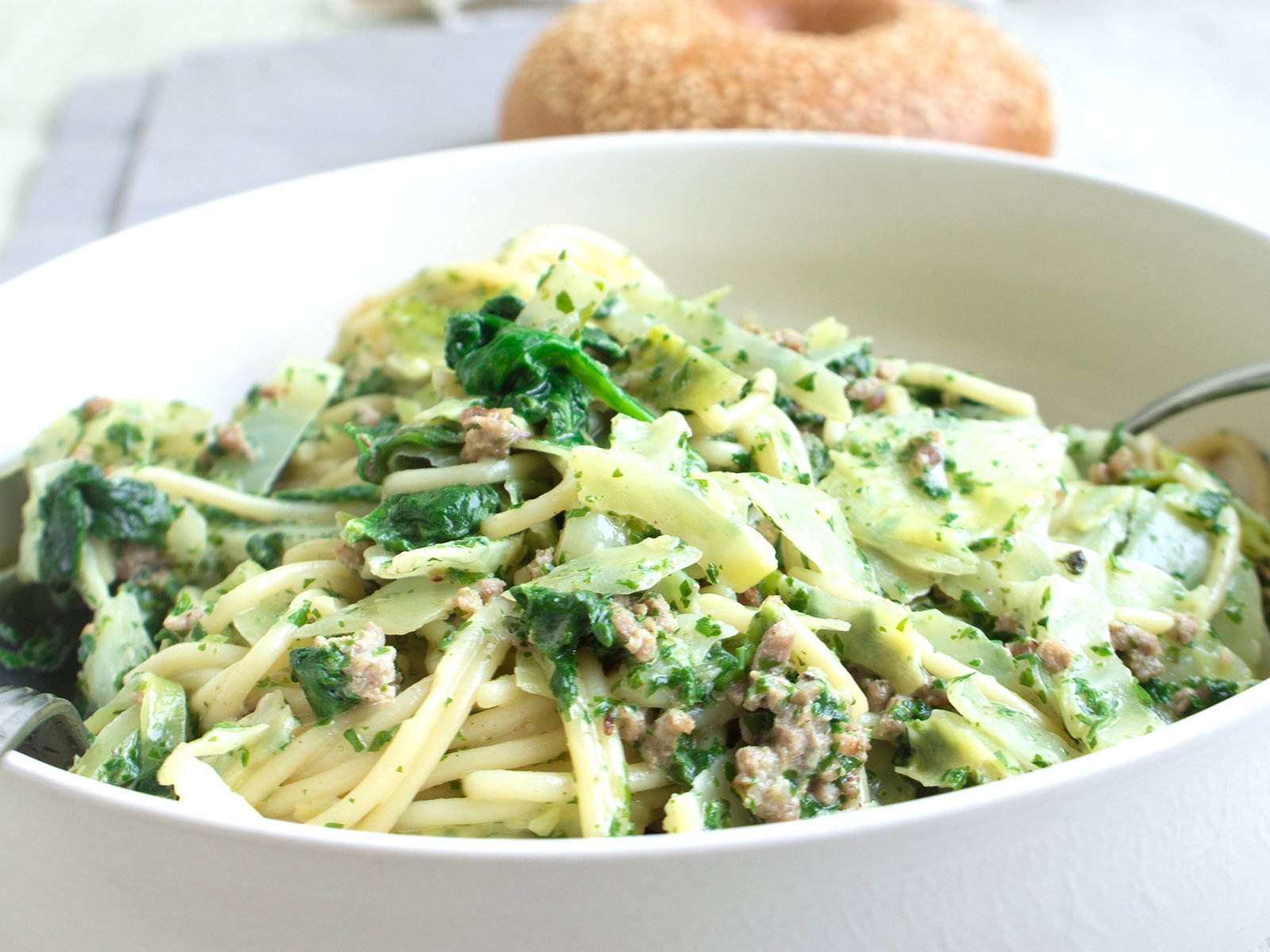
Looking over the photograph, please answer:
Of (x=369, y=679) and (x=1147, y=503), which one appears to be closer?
(x=369, y=679)

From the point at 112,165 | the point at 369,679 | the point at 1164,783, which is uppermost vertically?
the point at 1164,783

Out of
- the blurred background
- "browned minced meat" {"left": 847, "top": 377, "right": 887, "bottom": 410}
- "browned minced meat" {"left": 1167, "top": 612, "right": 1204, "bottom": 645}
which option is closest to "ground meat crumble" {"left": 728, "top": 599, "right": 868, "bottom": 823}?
"browned minced meat" {"left": 1167, "top": 612, "right": 1204, "bottom": 645}

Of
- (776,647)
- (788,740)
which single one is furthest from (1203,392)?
(788,740)

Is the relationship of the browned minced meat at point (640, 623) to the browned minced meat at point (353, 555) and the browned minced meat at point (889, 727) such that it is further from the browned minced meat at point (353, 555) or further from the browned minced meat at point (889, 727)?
the browned minced meat at point (353, 555)

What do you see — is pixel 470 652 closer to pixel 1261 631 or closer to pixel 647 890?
pixel 647 890

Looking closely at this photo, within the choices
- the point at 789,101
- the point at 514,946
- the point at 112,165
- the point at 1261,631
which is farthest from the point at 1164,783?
the point at 112,165

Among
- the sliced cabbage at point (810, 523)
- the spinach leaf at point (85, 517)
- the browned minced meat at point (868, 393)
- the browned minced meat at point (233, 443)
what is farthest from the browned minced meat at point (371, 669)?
the browned minced meat at point (868, 393)

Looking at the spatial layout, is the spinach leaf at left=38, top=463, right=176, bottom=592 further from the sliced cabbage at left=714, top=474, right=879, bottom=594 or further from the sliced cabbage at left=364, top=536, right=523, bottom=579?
the sliced cabbage at left=714, top=474, right=879, bottom=594
